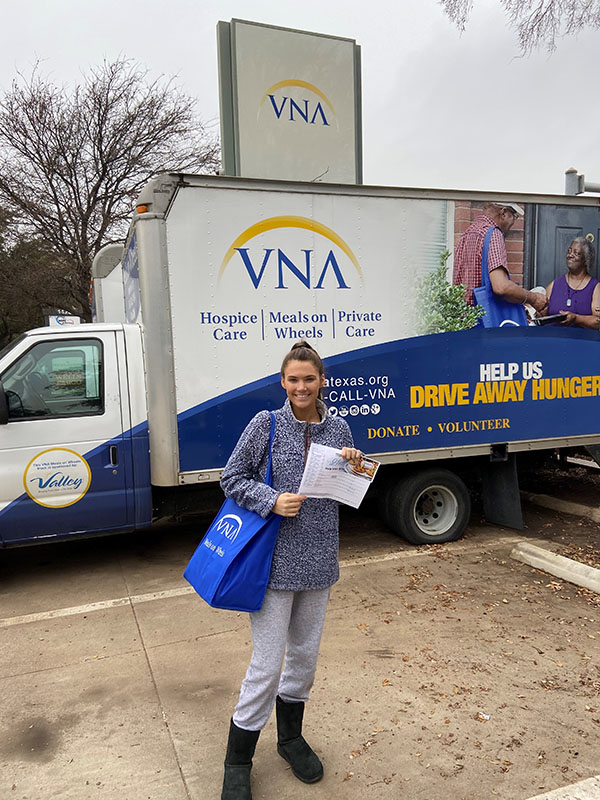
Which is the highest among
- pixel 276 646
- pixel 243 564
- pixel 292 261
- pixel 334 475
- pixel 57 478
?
pixel 292 261

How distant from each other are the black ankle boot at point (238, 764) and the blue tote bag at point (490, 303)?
13.5ft

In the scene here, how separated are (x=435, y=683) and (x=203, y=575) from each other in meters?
1.73

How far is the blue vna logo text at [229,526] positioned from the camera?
95.1 inches

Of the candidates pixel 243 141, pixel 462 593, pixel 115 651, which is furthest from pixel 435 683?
pixel 243 141

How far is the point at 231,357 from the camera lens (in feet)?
15.9

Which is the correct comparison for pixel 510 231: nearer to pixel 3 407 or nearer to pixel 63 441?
pixel 63 441

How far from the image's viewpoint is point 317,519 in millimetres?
2445

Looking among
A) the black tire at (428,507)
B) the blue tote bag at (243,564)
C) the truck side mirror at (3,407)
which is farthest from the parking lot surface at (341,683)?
the truck side mirror at (3,407)

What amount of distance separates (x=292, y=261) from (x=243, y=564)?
3.19 metres

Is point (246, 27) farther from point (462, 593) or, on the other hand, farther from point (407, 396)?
point (462, 593)

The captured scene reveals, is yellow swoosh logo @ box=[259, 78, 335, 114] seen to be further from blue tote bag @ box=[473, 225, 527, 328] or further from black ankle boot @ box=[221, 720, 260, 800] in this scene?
black ankle boot @ box=[221, 720, 260, 800]

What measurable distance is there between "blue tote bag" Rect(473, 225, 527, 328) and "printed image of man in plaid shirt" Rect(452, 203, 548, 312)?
32mm

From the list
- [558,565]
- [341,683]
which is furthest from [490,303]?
[341,683]

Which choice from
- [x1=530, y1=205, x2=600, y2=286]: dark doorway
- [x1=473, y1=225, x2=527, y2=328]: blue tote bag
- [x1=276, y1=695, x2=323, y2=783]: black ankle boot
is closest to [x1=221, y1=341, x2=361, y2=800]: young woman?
[x1=276, y1=695, x2=323, y2=783]: black ankle boot
